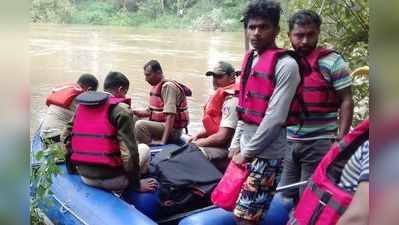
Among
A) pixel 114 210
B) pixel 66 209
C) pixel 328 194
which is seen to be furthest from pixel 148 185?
pixel 328 194

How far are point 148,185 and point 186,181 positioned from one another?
0.75ft

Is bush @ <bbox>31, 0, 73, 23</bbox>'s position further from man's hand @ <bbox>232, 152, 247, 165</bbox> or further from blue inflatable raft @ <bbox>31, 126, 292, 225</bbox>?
man's hand @ <bbox>232, 152, 247, 165</bbox>

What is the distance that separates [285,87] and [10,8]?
4.68 feet

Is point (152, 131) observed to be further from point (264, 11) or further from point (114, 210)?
point (264, 11)

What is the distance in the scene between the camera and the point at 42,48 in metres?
14.7

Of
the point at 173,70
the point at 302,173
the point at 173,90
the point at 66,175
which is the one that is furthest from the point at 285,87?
the point at 173,70

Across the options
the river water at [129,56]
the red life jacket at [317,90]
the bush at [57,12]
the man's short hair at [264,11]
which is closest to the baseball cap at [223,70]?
the red life jacket at [317,90]

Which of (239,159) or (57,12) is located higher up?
(57,12)

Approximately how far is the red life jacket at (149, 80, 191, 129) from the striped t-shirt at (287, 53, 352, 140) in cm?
155

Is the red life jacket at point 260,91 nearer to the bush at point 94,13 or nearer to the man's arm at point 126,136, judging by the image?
the man's arm at point 126,136

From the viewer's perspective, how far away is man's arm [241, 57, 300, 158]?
1889mm

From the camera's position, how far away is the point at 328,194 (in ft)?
3.53

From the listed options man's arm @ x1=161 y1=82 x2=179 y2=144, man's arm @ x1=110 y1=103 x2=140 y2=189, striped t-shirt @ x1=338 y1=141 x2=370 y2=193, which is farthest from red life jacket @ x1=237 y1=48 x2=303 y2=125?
man's arm @ x1=161 y1=82 x2=179 y2=144

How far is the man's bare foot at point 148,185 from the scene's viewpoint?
281 centimetres
